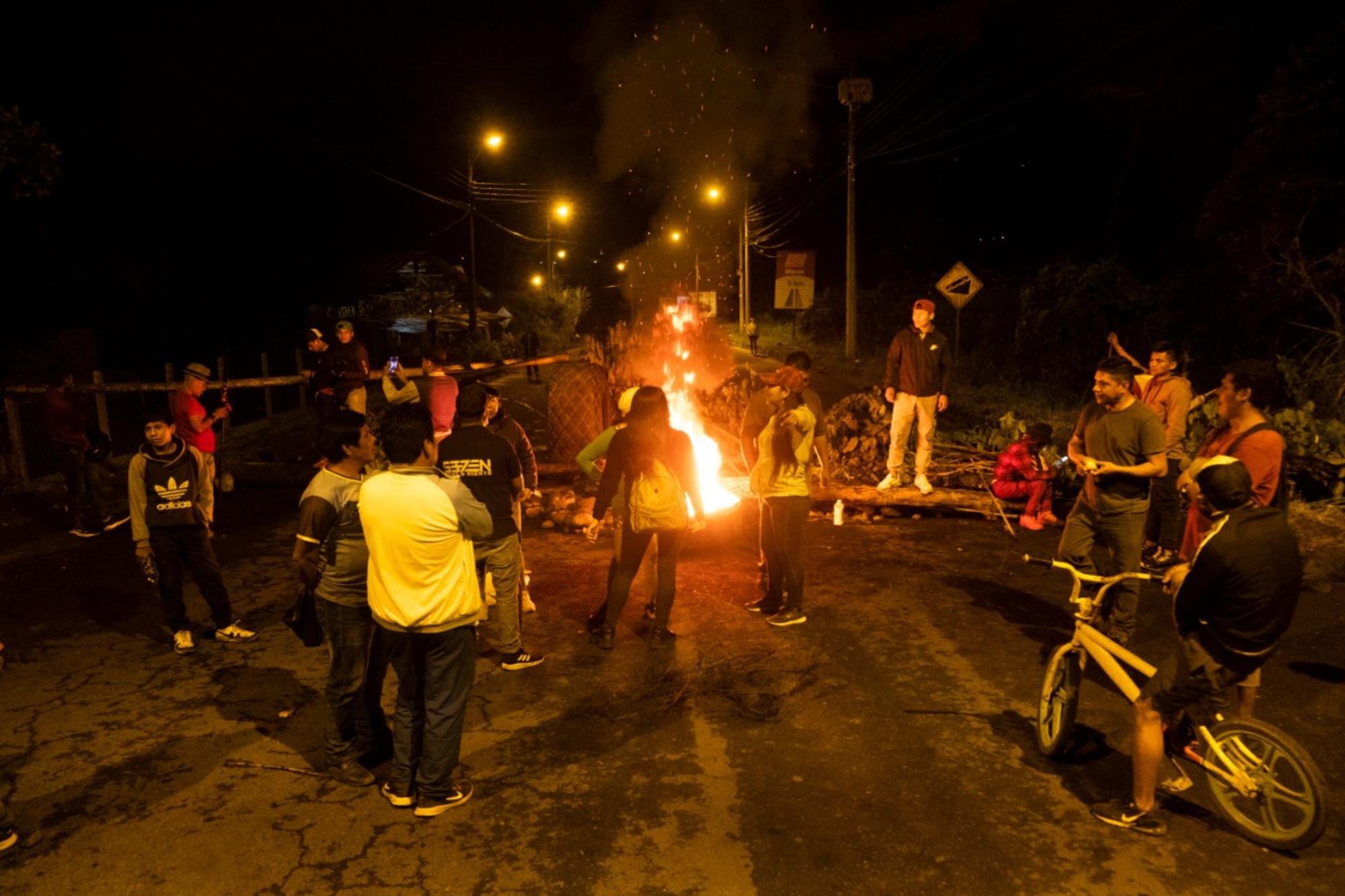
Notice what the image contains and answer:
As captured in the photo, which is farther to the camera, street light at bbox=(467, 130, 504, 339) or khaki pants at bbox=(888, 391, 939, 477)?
street light at bbox=(467, 130, 504, 339)

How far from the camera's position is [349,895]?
3.57 meters

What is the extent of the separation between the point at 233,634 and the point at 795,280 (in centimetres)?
2005

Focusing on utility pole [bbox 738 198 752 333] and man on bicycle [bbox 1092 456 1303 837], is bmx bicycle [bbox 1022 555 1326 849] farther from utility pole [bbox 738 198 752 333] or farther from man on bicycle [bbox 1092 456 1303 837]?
utility pole [bbox 738 198 752 333]

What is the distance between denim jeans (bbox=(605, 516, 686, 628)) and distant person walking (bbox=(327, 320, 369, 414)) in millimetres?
6123

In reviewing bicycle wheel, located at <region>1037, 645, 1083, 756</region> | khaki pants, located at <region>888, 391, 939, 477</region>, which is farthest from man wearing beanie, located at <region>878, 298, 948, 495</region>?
bicycle wheel, located at <region>1037, 645, 1083, 756</region>

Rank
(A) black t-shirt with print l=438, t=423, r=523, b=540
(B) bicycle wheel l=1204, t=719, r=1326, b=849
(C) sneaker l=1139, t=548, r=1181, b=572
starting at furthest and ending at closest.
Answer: (C) sneaker l=1139, t=548, r=1181, b=572 → (A) black t-shirt with print l=438, t=423, r=523, b=540 → (B) bicycle wheel l=1204, t=719, r=1326, b=849

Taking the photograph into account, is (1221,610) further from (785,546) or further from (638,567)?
(638,567)

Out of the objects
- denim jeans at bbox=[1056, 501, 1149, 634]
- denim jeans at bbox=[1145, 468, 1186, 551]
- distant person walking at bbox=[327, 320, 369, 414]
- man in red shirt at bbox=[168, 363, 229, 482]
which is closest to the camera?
denim jeans at bbox=[1056, 501, 1149, 634]

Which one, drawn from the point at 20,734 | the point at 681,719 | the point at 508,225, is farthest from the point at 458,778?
the point at 508,225

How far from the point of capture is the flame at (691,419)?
9.45 meters

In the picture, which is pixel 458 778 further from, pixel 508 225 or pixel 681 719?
pixel 508 225

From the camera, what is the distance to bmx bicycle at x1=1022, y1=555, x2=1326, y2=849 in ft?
11.7

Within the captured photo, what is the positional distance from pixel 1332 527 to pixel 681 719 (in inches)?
267

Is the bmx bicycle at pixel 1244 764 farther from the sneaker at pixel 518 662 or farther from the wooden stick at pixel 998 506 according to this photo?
the wooden stick at pixel 998 506
